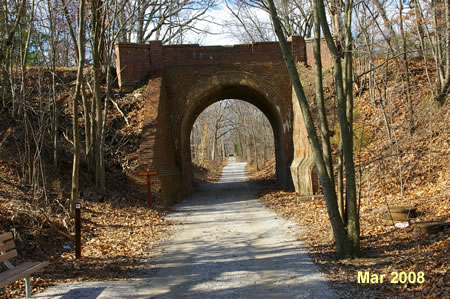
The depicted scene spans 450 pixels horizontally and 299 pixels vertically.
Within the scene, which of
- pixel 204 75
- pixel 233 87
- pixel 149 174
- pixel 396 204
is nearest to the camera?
pixel 396 204

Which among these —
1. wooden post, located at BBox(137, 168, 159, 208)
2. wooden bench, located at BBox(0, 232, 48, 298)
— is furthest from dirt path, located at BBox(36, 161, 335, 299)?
wooden post, located at BBox(137, 168, 159, 208)

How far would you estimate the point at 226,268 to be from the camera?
6.45 meters

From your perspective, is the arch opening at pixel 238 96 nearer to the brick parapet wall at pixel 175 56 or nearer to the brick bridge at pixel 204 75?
the brick bridge at pixel 204 75

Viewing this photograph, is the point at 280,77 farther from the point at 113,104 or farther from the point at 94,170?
the point at 94,170

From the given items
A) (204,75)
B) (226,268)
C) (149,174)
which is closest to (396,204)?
(226,268)

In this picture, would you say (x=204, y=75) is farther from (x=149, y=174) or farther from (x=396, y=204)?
(x=396, y=204)

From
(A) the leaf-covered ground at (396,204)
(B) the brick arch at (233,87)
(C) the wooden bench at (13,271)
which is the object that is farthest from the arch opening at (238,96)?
(C) the wooden bench at (13,271)

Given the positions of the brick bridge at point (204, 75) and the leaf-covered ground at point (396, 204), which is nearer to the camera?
the leaf-covered ground at point (396, 204)

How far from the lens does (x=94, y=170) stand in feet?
43.5

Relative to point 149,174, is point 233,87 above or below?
above

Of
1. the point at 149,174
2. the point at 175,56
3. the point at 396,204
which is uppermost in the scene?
the point at 175,56

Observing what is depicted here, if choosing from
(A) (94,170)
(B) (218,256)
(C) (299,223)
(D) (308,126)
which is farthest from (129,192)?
(D) (308,126)

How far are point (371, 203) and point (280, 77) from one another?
9.01 m

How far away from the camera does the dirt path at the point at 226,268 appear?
17.5ft
